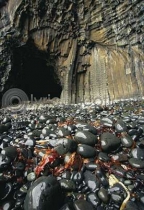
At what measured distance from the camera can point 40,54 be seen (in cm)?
1731

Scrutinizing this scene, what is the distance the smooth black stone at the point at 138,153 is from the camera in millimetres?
2738

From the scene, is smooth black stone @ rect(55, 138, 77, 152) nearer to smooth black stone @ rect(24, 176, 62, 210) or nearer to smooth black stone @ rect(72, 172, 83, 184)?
smooth black stone @ rect(72, 172, 83, 184)

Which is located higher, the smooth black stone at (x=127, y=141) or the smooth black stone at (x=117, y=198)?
the smooth black stone at (x=127, y=141)

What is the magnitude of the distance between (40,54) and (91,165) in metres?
15.9

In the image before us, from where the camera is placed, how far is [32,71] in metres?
19.2

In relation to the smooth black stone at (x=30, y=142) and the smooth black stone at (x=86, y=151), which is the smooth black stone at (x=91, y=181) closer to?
the smooth black stone at (x=86, y=151)

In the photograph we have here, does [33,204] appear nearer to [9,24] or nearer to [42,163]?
[42,163]

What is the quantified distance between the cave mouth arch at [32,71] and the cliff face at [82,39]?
0.56 meters

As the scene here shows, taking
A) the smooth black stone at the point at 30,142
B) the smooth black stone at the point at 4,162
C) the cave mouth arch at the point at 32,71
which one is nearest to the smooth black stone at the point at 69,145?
the smooth black stone at the point at 30,142

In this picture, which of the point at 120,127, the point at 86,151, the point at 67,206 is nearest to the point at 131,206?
the point at 67,206

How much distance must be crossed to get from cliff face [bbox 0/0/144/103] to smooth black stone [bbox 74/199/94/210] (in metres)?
11.8

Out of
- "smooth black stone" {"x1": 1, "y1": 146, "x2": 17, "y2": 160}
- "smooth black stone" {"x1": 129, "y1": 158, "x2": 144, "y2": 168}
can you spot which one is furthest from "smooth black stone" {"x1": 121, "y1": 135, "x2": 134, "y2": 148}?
"smooth black stone" {"x1": 1, "y1": 146, "x2": 17, "y2": 160}

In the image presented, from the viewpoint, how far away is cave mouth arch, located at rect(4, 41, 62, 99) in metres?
17.1

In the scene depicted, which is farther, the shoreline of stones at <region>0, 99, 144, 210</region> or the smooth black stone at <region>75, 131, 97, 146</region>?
the smooth black stone at <region>75, 131, 97, 146</region>
